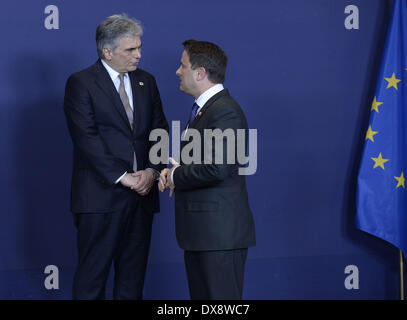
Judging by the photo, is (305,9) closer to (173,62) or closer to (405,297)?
(173,62)

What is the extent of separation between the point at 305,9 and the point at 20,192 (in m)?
2.15

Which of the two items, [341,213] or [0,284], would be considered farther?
[341,213]

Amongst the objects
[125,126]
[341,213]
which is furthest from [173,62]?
[341,213]

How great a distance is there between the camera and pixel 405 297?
3.90 metres

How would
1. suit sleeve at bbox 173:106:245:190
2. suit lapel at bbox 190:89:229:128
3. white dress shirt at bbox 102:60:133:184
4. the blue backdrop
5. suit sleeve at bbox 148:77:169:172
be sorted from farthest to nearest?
the blue backdrop
suit sleeve at bbox 148:77:169:172
white dress shirt at bbox 102:60:133:184
suit lapel at bbox 190:89:229:128
suit sleeve at bbox 173:106:245:190

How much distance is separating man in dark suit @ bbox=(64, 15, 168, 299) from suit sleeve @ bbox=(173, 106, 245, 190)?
0.47 m

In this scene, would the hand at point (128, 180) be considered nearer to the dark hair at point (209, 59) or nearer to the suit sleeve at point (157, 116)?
the suit sleeve at point (157, 116)

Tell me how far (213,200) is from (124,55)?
91cm

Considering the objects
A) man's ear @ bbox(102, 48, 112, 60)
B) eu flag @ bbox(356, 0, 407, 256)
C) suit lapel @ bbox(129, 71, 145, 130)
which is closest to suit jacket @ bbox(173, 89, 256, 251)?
suit lapel @ bbox(129, 71, 145, 130)

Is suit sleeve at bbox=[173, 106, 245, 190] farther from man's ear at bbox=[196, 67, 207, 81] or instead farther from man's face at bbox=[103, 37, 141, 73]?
man's face at bbox=[103, 37, 141, 73]

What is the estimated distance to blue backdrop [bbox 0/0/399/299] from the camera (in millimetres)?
3561

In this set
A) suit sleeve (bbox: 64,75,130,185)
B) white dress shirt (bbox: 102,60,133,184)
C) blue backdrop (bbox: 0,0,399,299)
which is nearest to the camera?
suit sleeve (bbox: 64,75,130,185)

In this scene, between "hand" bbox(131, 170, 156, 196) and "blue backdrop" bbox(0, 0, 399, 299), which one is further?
"blue backdrop" bbox(0, 0, 399, 299)

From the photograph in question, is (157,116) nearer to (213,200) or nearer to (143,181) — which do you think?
(143,181)
